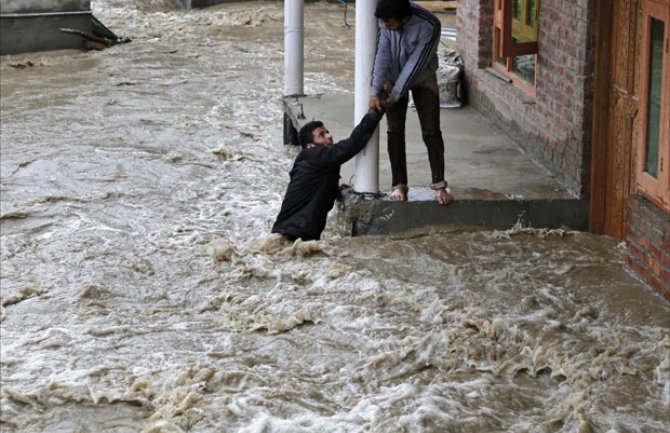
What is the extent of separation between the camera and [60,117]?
48.7 ft

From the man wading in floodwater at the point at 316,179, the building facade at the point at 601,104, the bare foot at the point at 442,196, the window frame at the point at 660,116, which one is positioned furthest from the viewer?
the bare foot at the point at 442,196

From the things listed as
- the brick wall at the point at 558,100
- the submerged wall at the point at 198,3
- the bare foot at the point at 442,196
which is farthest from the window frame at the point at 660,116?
the submerged wall at the point at 198,3

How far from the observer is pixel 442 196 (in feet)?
30.1

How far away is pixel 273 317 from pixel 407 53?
229cm

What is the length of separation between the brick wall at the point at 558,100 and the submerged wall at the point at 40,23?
9.55 metres

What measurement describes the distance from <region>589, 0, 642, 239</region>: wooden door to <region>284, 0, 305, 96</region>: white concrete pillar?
437cm

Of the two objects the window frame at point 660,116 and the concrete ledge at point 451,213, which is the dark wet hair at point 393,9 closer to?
the concrete ledge at point 451,213

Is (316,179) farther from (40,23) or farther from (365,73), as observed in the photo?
(40,23)

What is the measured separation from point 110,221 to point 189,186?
1358 millimetres

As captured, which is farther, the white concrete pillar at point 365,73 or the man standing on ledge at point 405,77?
the white concrete pillar at point 365,73

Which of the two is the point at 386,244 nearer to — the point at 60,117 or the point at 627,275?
the point at 627,275

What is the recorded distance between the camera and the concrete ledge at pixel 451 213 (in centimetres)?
922

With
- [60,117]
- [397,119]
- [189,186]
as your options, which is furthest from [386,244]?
[60,117]

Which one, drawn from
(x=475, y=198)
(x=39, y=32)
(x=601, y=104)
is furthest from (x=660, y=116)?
(x=39, y=32)
